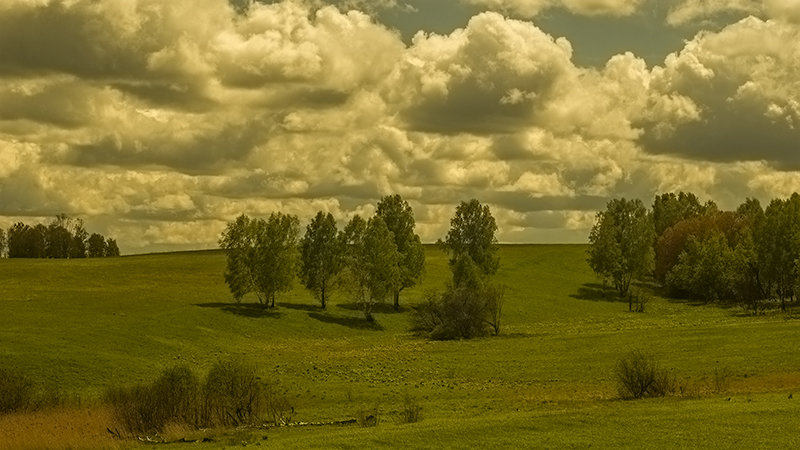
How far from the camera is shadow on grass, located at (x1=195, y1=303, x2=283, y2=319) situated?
124500 millimetres

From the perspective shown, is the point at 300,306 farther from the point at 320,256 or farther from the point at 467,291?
the point at 467,291

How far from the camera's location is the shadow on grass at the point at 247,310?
12450cm

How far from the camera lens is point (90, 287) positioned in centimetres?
15112

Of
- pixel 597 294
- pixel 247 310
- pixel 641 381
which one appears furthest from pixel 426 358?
pixel 597 294

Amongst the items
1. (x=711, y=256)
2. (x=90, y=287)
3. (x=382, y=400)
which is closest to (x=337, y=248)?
(x=90, y=287)

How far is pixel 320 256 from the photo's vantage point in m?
146

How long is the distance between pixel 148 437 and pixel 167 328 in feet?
196

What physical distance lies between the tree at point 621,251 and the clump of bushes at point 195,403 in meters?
141

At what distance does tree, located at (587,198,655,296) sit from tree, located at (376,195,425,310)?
146 feet

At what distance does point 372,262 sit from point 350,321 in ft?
40.9

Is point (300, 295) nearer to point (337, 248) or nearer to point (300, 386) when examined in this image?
point (337, 248)

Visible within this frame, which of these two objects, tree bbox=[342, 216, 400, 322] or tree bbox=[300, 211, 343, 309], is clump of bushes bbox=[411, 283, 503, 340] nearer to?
tree bbox=[342, 216, 400, 322]

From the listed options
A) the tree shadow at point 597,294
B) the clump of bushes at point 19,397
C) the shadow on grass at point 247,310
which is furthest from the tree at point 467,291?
the clump of bushes at point 19,397

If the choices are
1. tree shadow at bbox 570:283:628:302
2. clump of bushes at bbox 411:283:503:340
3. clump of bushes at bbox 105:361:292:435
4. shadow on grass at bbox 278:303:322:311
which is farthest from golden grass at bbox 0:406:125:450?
tree shadow at bbox 570:283:628:302
